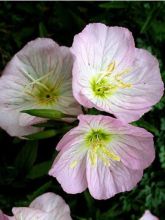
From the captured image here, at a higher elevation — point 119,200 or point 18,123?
point 18,123

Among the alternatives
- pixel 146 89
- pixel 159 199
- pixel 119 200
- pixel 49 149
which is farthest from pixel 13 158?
pixel 146 89

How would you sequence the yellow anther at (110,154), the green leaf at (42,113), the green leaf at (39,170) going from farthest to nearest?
1. the green leaf at (39,170)
2. the yellow anther at (110,154)
3. the green leaf at (42,113)

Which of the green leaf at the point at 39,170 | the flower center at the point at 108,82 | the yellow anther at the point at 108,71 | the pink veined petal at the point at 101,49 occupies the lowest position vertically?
the green leaf at the point at 39,170

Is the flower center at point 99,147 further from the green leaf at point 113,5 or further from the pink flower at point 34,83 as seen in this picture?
the green leaf at point 113,5

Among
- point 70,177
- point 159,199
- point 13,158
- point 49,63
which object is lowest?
point 159,199

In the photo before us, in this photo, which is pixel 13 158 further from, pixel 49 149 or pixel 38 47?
pixel 38 47

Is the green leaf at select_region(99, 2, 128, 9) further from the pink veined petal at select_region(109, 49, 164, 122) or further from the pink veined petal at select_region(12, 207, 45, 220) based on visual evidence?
the pink veined petal at select_region(12, 207, 45, 220)

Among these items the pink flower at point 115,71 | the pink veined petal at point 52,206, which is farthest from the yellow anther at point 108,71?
the pink veined petal at point 52,206

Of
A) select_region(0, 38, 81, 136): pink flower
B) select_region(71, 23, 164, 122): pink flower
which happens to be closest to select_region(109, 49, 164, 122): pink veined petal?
select_region(71, 23, 164, 122): pink flower
